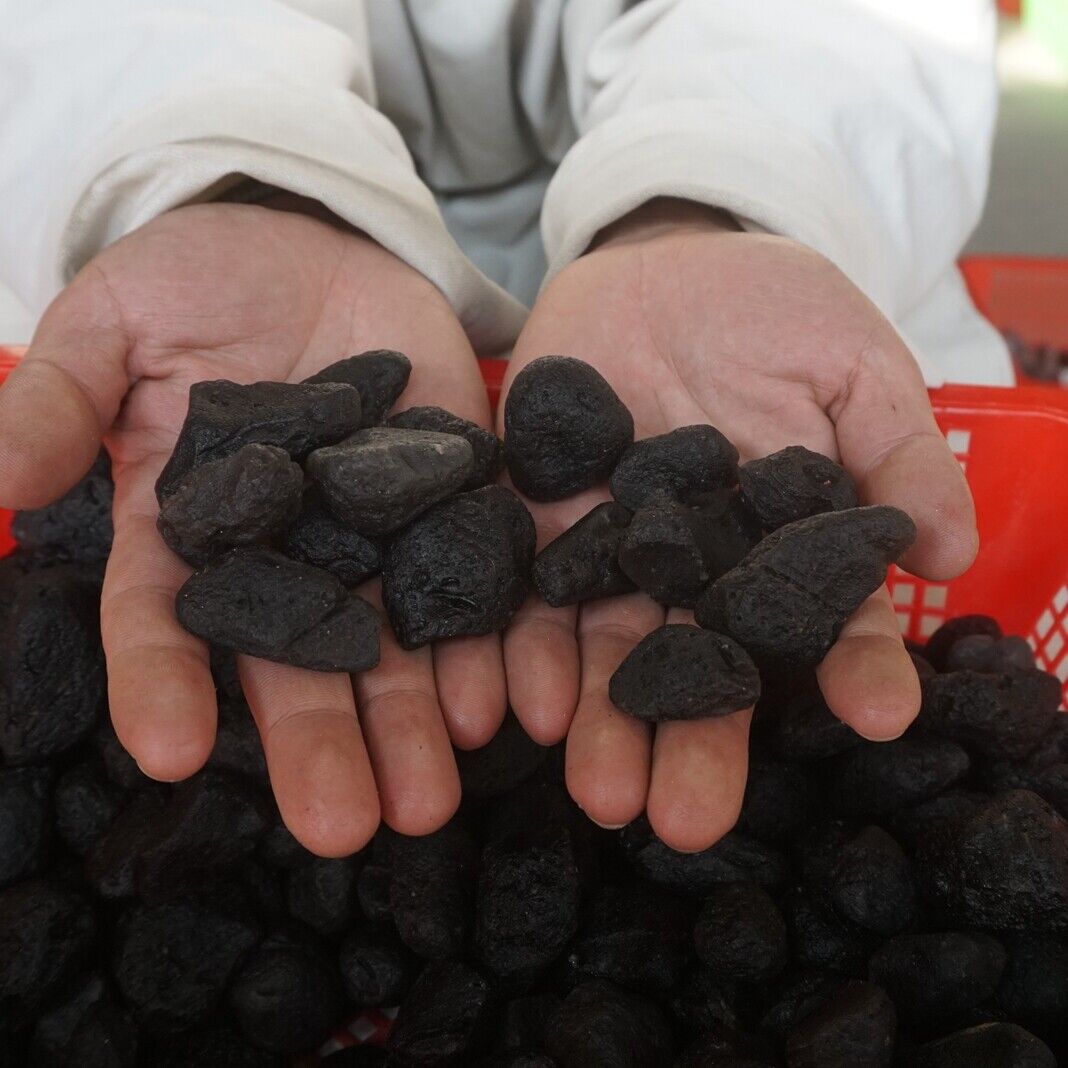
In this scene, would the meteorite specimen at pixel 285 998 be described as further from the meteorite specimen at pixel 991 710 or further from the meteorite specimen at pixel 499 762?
the meteorite specimen at pixel 991 710

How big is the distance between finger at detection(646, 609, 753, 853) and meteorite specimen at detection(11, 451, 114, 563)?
776 mm

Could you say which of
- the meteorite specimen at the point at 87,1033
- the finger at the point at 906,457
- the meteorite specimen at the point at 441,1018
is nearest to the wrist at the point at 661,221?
the finger at the point at 906,457

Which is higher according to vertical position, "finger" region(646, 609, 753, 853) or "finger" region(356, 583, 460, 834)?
"finger" region(646, 609, 753, 853)

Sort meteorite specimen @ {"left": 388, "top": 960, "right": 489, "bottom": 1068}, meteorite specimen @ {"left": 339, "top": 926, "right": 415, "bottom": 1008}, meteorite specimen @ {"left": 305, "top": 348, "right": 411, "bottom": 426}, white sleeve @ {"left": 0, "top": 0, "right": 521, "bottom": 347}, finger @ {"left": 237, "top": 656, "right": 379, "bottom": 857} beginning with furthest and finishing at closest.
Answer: white sleeve @ {"left": 0, "top": 0, "right": 521, "bottom": 347} → meteorite specimen @ {"left": 305, "top": 348, "right": 411, "bottom": 426} → meteorite specimen @ {"left": 339, "top": 926, "right": 415, "bottom": 1008} → meteorite specimen @ {"left": 388, "top": 960, "right": 489, "bottom": 1068} → finger @ {"left": 237, "top": 656, "right": 379, "bottom": 857}

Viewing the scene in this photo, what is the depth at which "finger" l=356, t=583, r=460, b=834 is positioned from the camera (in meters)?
0.77

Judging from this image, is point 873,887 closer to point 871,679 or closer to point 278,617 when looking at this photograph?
point 871,679

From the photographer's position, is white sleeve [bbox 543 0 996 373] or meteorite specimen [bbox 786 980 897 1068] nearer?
meteorite specimen [bbox 786 980 897 1068]

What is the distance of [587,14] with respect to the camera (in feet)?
5.28

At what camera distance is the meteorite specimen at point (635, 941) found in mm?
868

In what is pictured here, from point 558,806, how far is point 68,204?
919mm

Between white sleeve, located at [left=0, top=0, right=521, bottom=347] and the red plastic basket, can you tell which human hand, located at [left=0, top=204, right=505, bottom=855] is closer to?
white sleeve, located at [left=0, top=0, right=521, bottom=347]

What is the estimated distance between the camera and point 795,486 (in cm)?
89

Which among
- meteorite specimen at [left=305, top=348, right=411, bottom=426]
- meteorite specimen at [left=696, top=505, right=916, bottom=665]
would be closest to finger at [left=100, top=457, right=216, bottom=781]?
meteorite specimen at [left=305, top=348, right=411, bottom=426]

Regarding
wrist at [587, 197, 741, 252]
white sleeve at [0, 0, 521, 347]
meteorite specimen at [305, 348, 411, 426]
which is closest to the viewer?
meteorite specimen at [305, 348, 411, 426]
